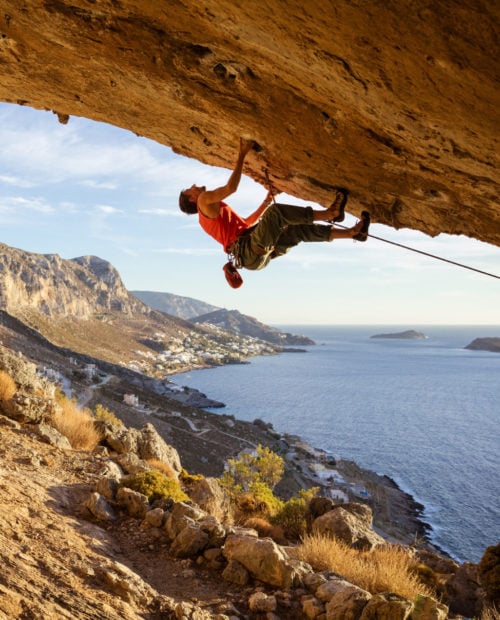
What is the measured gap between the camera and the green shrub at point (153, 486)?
7645 millimetres

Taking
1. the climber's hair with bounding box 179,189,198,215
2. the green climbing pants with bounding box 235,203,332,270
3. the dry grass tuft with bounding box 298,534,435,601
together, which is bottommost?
the dry grass tuft with bounding box 298,534,435,601

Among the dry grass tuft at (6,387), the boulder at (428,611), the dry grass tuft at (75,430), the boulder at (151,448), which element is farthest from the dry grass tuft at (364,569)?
the dry grass tuft at (6,387)

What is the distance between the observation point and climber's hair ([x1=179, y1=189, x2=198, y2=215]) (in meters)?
5.57

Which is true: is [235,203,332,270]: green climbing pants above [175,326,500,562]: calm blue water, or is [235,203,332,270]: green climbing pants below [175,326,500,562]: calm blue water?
above

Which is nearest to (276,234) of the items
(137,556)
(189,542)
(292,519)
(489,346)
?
(189,542)

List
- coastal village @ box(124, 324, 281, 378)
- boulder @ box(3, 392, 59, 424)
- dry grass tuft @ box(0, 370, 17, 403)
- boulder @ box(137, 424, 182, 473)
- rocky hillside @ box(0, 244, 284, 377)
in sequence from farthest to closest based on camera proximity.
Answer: coastal village @ box(124, 324, 281, 378) → rocky hillside @ box(0, 244, 284, 377) → boulder @ box(137, 424, 182, 473) → dry grass tuft @ box(0, 370, 17, 403) → boulder @ box(3, 392, 59, 424)

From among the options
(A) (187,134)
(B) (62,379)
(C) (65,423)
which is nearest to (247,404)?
(B) (62,379)

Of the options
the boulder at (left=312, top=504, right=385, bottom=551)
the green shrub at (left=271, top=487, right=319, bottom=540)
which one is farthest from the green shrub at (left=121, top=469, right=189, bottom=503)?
the boulder at (left=312, top=504, right=385, bottom=551)

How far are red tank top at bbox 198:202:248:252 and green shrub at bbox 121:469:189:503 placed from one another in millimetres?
4650

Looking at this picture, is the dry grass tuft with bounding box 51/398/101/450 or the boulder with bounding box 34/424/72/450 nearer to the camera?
the boulder with bounding box 34/424/72/450

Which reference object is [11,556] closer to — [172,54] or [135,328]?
[172,54]

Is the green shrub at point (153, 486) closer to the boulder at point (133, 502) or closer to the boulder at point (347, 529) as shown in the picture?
the boulder at point (133, 502)

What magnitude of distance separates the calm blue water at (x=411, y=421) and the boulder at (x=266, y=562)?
94.4ft

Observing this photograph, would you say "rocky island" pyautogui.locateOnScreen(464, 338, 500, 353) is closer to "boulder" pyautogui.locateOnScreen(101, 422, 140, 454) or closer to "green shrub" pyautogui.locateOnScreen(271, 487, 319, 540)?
"green shrub" pyautogui.locateOnScreen(271, 487, 319, 540)
